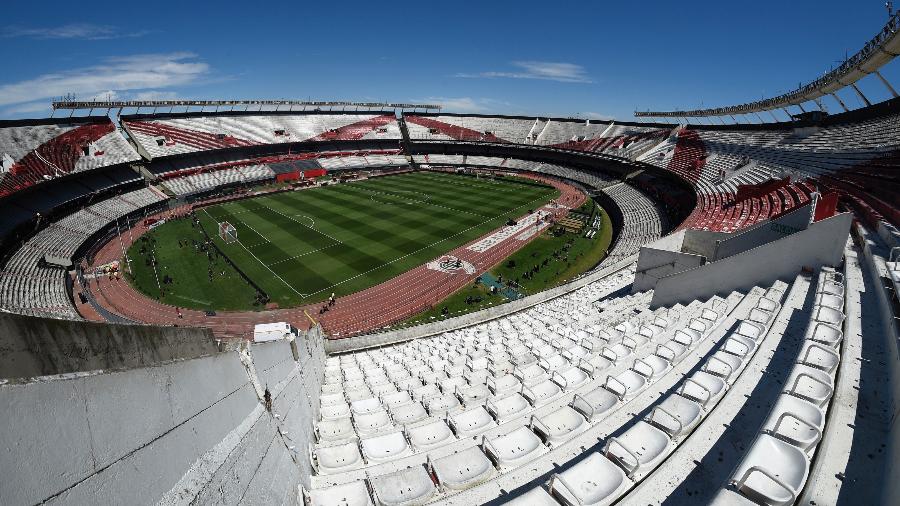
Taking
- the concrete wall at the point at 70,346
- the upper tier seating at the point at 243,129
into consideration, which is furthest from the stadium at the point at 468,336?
the upper tier seating at the point at 243,129

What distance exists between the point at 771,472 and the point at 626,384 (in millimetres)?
3089

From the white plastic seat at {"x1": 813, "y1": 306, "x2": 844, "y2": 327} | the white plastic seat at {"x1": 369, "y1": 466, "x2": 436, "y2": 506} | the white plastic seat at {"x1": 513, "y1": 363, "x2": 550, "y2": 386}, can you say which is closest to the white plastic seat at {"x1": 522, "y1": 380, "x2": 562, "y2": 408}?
the white plastic seat at {"x1": 513, "y1": 363, "x2": 550, "y2": 386}

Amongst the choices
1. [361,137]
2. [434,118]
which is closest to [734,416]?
[361,137]

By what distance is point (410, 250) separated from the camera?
125ft

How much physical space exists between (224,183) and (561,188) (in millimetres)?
49059

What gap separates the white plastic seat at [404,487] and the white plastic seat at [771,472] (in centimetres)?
375

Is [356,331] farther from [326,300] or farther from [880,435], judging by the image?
[880,435]

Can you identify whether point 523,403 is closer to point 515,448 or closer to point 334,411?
point 515,448

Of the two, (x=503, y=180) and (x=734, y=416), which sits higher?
(x=503, y=180)

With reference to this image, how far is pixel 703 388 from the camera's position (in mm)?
7211

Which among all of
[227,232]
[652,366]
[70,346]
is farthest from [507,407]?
[227,232]

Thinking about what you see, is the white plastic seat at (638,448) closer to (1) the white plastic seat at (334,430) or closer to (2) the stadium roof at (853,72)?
(1) the white plastic seat at (334,430)

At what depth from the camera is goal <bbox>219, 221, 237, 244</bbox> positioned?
40972 mm

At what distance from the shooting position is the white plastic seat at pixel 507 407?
7.83 m
